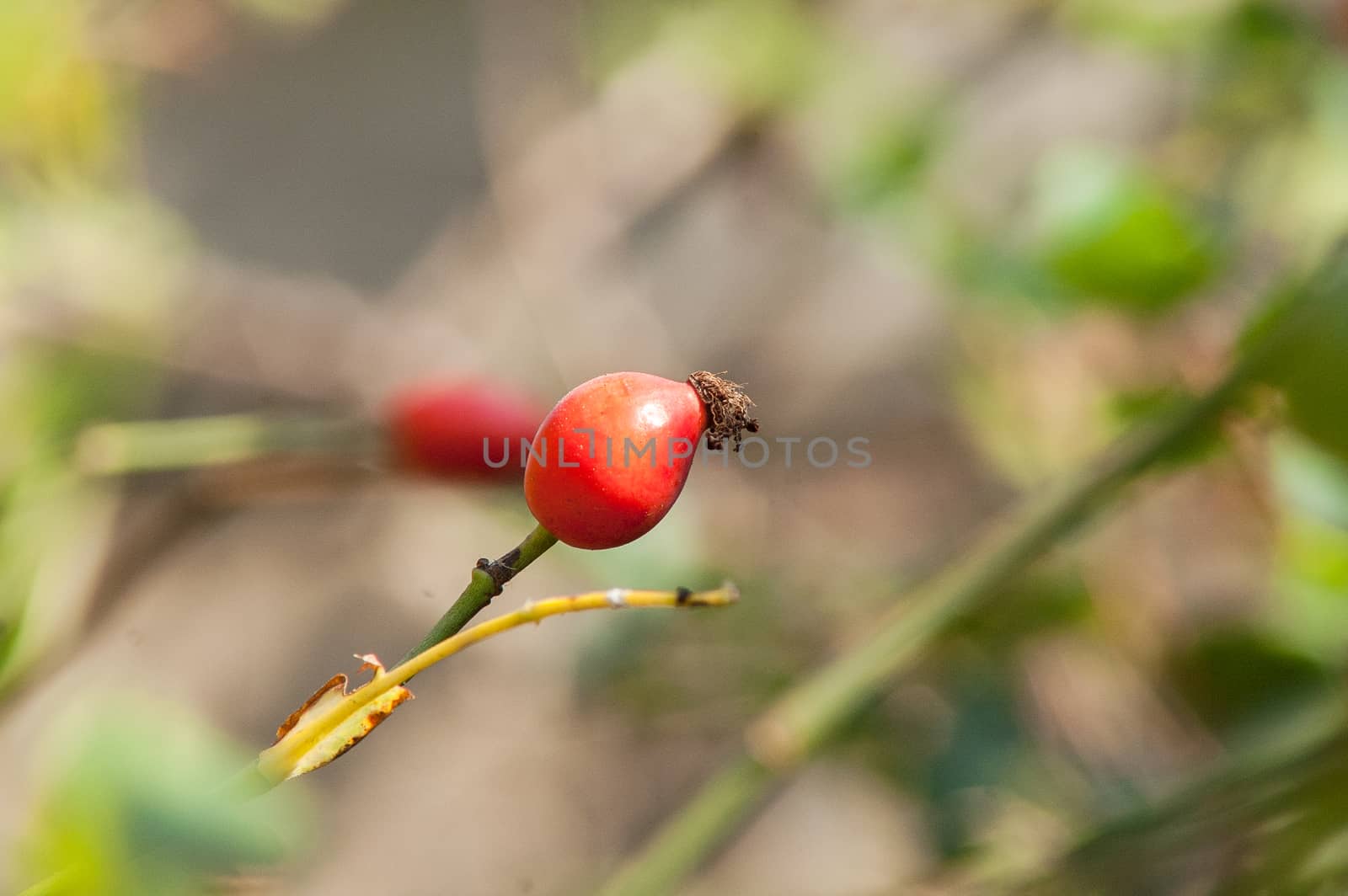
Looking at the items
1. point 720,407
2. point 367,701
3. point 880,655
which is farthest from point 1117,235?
point 367,701

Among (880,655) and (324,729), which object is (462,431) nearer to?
(880,655)

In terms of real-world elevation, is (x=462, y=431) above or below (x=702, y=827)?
above

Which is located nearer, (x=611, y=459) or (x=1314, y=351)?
(x=611, y=459)

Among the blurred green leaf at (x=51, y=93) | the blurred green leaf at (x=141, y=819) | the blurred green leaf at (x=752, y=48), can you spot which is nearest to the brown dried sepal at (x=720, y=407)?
the blurred green leaf at (x=141, y=819)

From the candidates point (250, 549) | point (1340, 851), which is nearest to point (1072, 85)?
point (1340, 851)

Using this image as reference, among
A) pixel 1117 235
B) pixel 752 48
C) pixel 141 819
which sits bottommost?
pixel 141 819

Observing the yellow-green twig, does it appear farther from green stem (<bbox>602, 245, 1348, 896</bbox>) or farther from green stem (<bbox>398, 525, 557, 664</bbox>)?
green stem (<bbox>602, 245, 1348, 896</bbox>)

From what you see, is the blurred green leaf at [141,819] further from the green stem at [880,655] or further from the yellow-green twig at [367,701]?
the green stem at [880,655]

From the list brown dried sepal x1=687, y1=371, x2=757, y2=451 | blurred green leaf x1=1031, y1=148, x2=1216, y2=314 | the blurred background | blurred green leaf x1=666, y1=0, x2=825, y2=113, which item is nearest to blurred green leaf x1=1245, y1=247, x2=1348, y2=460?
the blurred background
